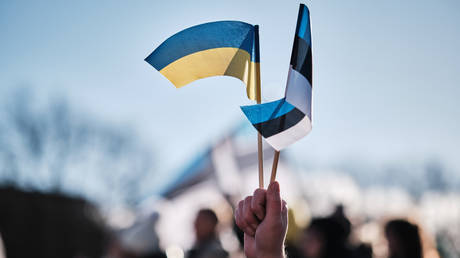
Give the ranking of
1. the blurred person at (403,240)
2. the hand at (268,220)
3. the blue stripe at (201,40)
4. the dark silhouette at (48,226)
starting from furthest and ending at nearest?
the dark silhouette at (48,226) < the blurred person at (403,240) < the blue stripe at (201,40) < the hand at (268,220)

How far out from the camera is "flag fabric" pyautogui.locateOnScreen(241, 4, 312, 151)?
1045mm

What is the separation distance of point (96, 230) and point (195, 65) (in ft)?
39.1

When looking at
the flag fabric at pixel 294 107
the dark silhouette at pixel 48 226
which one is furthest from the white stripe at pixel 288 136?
the dark silhouette at pixel 48 226

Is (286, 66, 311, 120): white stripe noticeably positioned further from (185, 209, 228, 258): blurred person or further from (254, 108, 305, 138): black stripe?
(185, 209, 228, 258): blurred person


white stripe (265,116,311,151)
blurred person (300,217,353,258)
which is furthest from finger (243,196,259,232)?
blurred person (300,217,353,258)

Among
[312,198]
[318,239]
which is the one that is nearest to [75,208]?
[312,198]

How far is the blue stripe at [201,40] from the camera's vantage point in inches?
47.8

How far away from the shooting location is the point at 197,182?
5078mm

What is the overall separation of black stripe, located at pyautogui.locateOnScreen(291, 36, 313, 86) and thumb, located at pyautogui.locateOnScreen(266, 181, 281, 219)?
13.1 inches

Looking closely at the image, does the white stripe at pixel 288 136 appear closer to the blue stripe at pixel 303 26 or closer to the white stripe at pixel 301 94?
the white stripe at pixel 301 94

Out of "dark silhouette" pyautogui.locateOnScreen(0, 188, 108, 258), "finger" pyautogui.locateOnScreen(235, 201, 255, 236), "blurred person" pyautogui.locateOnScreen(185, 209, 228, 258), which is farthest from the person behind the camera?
"dark silhouette" pyautogui.locateOnScreen(0, 188, 108, 258)

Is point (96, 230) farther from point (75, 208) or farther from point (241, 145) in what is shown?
point (241, 145)

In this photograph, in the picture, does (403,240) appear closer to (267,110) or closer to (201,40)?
(267,110)

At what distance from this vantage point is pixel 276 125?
1.08 metres
